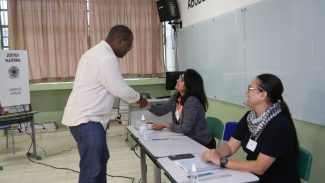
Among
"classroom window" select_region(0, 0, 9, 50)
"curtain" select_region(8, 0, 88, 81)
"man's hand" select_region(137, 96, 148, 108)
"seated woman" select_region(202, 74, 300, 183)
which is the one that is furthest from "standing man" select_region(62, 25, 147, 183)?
"classroom window" select_region(0, 0, 9, 50)

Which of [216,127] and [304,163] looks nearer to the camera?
[304,163]

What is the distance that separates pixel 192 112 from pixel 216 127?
350 millimetres

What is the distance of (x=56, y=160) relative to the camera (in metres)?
4.05

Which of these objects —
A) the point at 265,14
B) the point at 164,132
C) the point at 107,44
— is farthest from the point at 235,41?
the point at 107,44

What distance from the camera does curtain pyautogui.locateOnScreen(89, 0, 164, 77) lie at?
18.7ft

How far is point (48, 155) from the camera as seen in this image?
4.30 m

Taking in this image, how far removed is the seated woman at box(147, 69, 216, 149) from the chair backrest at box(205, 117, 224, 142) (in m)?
0.07

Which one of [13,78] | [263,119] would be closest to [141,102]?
[263,119]

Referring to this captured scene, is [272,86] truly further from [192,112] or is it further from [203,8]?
[203,8]

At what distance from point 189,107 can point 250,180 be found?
1110 millimetres

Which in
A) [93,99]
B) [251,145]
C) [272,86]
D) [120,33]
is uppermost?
[120,33]

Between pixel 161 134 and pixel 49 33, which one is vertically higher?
pixel 49 33

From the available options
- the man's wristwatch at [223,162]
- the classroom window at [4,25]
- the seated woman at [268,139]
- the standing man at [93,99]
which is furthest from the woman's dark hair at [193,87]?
the classroom window at [4,25]

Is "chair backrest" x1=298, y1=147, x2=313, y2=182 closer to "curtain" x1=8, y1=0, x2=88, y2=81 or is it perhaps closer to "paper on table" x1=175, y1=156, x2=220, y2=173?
"paper on table" x1=175, y1=156, x2=220, y2=173
